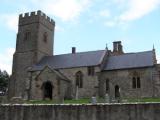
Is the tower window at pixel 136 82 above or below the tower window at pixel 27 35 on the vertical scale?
below

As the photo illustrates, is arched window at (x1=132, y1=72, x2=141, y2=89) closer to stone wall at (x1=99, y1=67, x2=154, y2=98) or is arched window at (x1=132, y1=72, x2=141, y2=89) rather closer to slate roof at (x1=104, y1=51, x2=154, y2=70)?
stone wall at (x1=99, y1=67, x2=154, y2=98)

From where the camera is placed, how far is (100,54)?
48.9 metres

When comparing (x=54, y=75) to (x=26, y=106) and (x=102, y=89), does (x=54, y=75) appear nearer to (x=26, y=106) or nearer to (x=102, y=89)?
(x=102, y=89)

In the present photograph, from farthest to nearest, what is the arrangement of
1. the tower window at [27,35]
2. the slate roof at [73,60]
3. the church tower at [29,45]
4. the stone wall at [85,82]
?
the tower window at [27,35] → the church tower at [29,45] → the slate roof at [73,60] → the stone wall at [85,82]

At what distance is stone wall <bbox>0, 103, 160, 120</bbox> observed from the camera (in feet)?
74.8

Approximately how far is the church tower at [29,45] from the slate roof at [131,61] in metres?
13.1

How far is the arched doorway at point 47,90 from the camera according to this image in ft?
153

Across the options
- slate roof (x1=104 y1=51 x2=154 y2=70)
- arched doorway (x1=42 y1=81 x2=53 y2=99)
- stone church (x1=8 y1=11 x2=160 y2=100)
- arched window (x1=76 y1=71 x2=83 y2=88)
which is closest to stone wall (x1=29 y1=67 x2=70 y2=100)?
stone church (x1=8 y1=11 x2=160 y2=100)

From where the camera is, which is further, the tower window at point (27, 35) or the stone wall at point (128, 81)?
the tower window at point (27, 35)

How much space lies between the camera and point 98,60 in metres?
47.0

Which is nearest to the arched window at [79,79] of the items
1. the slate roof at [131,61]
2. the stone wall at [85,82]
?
the stone wall at [85,82]

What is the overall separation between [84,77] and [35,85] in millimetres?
7162


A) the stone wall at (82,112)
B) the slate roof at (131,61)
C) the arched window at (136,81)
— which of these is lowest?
the stone wall at (82,112)

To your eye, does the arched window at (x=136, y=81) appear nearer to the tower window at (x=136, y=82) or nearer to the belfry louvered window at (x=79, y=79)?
the tower window at (x=136, y=82)
